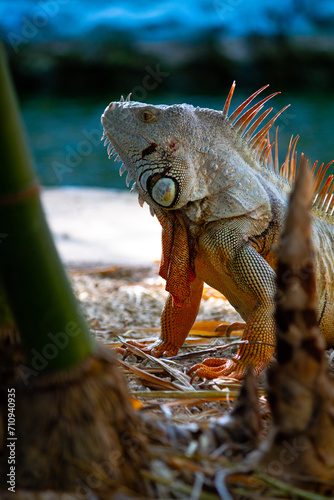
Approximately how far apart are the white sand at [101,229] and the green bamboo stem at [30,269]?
4.45 metres

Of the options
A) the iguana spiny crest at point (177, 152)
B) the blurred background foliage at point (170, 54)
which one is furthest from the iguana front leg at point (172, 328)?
the blurred background foliage at point (170, 54)

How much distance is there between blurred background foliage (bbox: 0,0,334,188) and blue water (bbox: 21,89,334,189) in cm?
17

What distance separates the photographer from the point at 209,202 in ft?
10.2

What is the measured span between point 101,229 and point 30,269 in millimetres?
6882

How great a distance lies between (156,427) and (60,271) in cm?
55

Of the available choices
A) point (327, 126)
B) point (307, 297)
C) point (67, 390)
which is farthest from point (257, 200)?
point (327, 126)

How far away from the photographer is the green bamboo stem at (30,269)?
142 cm

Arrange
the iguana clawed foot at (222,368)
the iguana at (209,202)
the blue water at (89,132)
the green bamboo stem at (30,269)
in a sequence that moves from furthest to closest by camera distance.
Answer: the blue water at (89,132) < the iguana at (209,202) < the iguana clawed foot at (222,368) < the green bamboo stem at (30,269)

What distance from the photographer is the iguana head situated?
3.00m

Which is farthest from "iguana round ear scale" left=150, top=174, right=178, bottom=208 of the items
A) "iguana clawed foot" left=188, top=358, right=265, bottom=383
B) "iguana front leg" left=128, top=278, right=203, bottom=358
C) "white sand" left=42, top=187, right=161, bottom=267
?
"white sand" left=42, top=187, right=161, bottom=267

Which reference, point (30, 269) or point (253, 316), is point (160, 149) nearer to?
point (253, 316)

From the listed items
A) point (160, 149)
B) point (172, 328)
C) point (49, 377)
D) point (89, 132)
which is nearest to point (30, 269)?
point (49, 377)

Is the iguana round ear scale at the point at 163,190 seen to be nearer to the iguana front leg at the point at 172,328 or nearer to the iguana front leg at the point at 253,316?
the iguana front leg at the point at 253,316

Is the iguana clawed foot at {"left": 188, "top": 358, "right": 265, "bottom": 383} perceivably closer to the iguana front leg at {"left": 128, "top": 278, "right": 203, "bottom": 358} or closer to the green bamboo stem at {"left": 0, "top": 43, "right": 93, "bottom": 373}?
the iguana front leg at {"left": 128, "top": 278, "right": 203, "bottom": 358}
